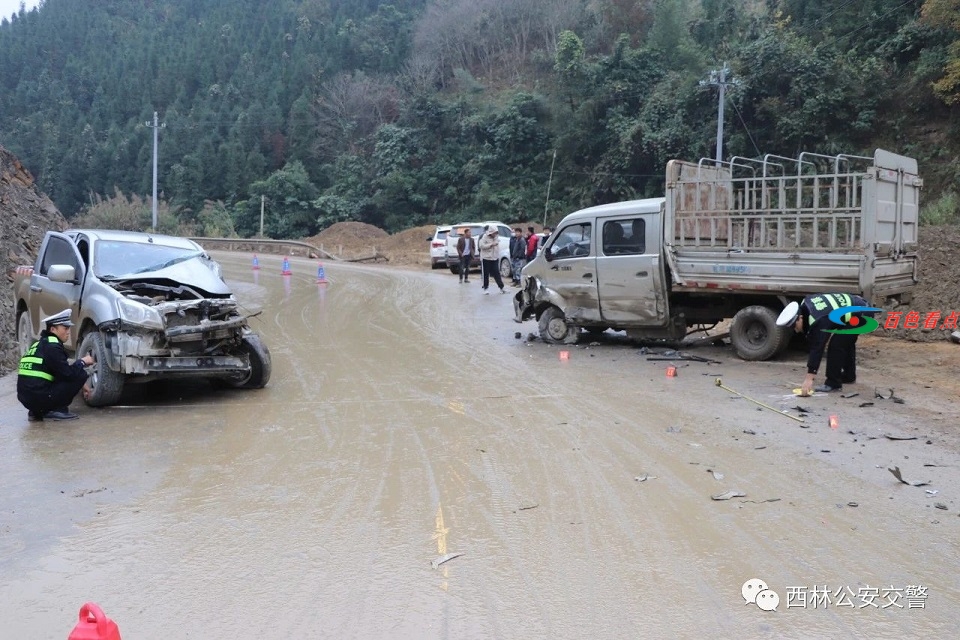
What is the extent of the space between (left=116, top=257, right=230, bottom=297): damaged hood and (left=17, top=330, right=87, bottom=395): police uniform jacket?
4.75 feet

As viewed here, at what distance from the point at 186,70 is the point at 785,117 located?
67.4m

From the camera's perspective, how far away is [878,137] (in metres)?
33.5

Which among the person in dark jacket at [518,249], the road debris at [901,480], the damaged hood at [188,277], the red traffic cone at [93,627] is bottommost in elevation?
the road debris at [901,480]

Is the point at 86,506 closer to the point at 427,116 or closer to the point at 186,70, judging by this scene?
the point at 427,116

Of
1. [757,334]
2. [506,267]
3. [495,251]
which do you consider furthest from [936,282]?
[506,267]

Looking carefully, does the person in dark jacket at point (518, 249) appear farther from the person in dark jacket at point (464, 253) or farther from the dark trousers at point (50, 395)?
the dark trousers at point (50, 395)

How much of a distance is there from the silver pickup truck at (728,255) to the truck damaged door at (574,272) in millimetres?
17

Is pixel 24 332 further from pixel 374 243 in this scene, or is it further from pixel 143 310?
pixel 374 243

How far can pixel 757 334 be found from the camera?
39.4 feet

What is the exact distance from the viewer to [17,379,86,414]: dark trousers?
8219mm

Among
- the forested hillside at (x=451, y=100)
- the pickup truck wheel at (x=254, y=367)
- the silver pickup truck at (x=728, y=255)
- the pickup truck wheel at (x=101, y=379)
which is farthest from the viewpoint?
the forested hillside at (x=451, y=100)

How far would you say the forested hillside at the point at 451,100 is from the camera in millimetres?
33812

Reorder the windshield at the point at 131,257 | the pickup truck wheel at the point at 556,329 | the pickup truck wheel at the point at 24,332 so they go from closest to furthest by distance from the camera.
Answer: the windshield at the point at 131,257, the pickup truck wheel at the point at 24,332, the pickup truck wheel at the point at 556,329

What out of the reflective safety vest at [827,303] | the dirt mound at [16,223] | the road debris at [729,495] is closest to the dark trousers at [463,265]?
the dirt mound at [16,223]
